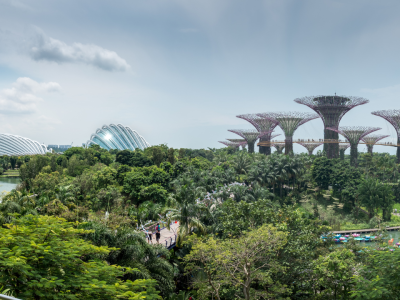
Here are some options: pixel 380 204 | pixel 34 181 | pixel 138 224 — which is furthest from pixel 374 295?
pixel 34 181

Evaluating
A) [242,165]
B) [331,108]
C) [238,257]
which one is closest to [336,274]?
[238,257]

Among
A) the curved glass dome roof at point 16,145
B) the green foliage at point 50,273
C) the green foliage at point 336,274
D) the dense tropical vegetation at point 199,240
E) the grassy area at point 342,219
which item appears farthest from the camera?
the curved glass dome roof at point 16,145

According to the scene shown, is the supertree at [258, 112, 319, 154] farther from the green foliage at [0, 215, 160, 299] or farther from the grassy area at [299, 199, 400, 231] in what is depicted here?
the green foliage at [0, 215, 160, 299]

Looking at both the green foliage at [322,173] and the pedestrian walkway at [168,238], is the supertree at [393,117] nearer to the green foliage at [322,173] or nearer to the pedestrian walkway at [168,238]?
the green foliage at [322,173]

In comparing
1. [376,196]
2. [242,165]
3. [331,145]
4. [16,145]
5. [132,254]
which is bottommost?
[132,254]

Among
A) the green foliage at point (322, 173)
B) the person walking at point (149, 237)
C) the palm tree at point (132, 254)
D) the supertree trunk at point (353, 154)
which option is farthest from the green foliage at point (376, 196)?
the palm tree at point (132, 254)

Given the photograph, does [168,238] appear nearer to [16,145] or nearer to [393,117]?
[393,117]
